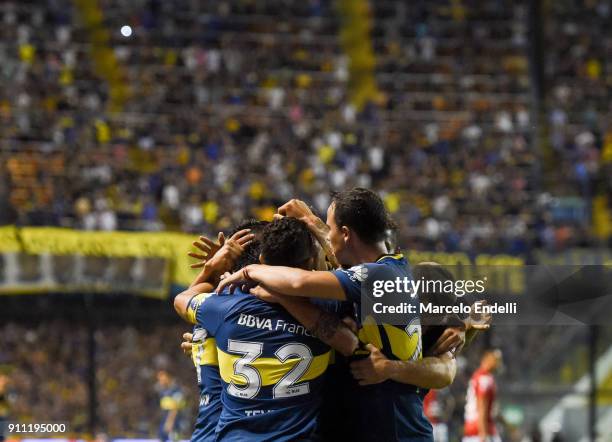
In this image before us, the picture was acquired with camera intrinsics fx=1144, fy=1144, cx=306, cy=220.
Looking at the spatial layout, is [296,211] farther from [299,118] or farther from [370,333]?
[299,118]

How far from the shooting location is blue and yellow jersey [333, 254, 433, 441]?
A: 4.82 metres

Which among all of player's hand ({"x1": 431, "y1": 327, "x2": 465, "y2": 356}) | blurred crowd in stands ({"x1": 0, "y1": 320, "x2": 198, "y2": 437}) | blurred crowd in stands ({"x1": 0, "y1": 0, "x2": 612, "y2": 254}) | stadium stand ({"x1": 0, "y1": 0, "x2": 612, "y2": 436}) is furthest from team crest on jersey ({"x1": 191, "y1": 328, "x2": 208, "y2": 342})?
blurred crowd in stands ({"x1": 0, "y1": 0, "x2": 612, "y2": 254})

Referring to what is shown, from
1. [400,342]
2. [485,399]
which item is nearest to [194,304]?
[400,342]

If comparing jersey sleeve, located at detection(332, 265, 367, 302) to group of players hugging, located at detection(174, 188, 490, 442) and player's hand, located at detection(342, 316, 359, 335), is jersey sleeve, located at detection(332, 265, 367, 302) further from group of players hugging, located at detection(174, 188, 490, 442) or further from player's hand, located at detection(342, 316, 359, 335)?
player's hand, located at detection(342, 316, 359, 335)

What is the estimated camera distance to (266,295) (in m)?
4.73

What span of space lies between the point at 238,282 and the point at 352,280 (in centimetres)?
52

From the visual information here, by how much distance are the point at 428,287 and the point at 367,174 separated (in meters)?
17.4

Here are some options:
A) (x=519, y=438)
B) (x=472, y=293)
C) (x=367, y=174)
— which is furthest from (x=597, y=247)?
(x=472, y=293)

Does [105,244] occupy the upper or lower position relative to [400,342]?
lower

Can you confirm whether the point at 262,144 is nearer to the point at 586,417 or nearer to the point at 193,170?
the point at 193,170

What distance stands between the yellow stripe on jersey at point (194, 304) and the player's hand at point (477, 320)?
3.81ft

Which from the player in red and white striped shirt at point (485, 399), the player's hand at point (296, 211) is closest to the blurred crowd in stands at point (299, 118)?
the player in red and white striped shirt at point (485, 399)

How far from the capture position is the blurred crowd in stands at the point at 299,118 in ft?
68.0

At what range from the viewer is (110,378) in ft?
57.7
